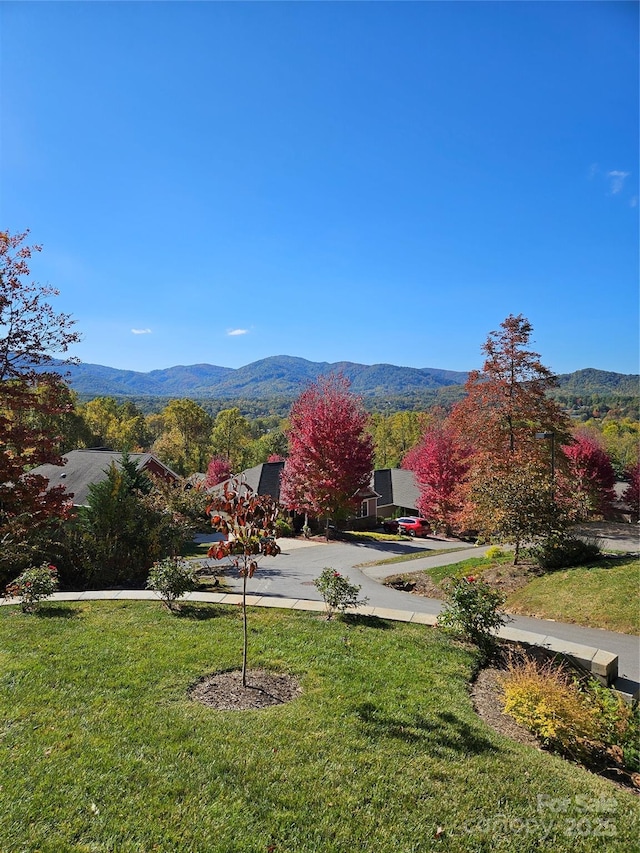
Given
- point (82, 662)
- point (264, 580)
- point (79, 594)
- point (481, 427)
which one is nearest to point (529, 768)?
point (82, 662)

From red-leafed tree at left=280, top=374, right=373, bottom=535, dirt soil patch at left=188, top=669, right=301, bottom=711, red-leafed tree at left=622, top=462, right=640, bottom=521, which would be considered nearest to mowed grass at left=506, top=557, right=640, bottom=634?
dirt soil patch at left=188, top=669, right=301, bottom=711

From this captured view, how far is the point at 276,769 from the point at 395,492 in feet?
127

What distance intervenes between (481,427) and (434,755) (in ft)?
53.5

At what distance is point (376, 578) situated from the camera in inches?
629

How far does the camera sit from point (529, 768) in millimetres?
4359

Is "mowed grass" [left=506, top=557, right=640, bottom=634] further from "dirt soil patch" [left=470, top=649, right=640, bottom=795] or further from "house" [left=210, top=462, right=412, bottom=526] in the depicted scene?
"house" [left=210, top=462, right=412, bottom=526]

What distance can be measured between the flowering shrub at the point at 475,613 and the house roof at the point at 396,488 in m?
32.1

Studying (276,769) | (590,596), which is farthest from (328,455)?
(276,769)

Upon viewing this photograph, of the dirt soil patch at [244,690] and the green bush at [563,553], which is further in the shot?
the green bush at [563,553]

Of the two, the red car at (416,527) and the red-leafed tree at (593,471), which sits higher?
the red-leafed tree at (593,471)

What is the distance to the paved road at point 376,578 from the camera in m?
9.37

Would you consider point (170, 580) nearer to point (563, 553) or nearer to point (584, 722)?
point (584, 722)

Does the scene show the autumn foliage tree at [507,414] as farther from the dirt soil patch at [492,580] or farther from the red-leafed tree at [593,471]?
the red-leafed tree at [593,471]

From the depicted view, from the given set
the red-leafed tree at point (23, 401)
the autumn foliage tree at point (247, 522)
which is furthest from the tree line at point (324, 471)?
the autumn foliage tree at point (247, 522)
